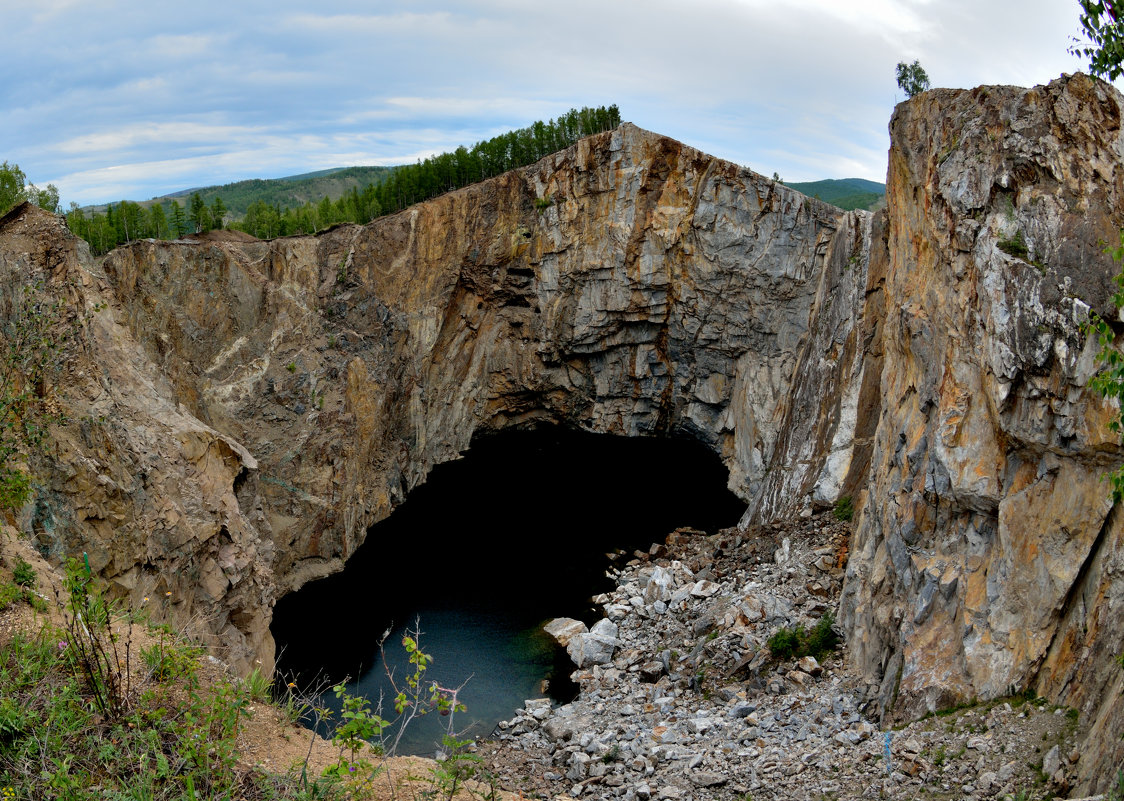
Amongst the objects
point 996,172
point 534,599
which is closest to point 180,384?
point 534,599

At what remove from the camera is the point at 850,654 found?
20188 millimetres

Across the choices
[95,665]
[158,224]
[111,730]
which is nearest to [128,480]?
[95,665]

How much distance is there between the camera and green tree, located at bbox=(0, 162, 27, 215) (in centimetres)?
3388

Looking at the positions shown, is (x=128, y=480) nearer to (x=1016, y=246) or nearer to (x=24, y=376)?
(x=24, y=376)

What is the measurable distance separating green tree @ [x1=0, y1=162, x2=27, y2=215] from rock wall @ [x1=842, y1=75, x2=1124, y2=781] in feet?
116

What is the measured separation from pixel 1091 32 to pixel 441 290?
36743mm

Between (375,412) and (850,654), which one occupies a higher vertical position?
(375,412)

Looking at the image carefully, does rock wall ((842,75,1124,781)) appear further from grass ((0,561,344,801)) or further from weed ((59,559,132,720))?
weed ((59,559,132,720))

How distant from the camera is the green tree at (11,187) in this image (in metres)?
33.9

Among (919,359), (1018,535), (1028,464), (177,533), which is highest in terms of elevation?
(919,359)

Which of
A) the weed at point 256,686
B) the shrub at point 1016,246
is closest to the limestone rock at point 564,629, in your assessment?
the weed at point 256,686

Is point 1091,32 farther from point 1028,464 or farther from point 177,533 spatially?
point 177,533

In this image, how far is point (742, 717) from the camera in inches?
769

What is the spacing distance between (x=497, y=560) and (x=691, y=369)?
16836mm
